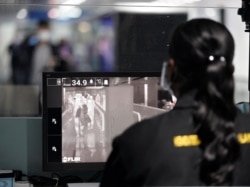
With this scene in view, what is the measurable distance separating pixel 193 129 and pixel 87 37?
3.27 m

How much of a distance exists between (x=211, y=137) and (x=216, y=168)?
0.21 ft

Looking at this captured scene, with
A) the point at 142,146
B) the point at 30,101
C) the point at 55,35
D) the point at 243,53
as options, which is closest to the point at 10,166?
the point at 30,101

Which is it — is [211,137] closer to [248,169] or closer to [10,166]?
[248,169]

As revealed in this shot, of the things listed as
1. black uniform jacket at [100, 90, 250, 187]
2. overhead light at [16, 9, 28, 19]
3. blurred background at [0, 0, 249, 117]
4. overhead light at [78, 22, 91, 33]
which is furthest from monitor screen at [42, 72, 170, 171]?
overhead light at [78, 22, 91, 33]

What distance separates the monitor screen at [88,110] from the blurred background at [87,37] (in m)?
0.28

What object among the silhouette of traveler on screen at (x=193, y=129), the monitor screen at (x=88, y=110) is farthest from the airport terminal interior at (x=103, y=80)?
the silhouette of traveler on screen at (x=193, y=129)

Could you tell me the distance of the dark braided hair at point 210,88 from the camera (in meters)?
1.01

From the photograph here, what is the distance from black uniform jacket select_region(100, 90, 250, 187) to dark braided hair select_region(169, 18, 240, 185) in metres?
0.02

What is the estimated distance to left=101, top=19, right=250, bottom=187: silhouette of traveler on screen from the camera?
3.33ft

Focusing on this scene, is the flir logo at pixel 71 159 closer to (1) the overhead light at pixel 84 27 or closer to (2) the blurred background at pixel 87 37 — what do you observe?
(2) the blurred background at pixel 87 37

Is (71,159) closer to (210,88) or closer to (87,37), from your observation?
(210,88)

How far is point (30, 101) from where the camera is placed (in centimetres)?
244

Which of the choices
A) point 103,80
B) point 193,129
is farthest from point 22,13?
point 193,129

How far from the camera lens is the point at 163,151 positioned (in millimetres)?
1012
